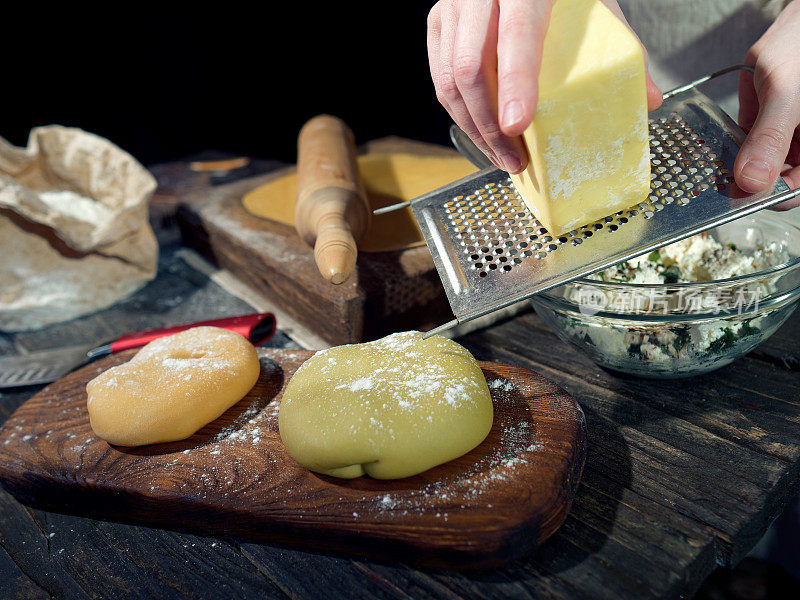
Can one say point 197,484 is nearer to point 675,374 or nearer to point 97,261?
point 675,374

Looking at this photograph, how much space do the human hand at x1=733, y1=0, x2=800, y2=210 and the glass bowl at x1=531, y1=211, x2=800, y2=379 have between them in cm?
13

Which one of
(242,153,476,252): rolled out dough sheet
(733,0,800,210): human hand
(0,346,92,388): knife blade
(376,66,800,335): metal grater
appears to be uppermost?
(733,0,800,210): human hand

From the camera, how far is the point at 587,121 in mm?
758

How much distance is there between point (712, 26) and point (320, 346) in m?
1.26

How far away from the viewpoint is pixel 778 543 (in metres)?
1.32

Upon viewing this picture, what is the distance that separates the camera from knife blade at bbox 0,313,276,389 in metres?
1.19

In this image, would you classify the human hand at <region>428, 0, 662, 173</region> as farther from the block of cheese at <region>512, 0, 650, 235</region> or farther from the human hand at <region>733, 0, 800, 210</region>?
the human hand at <region>733, 0, 800, 210</region>

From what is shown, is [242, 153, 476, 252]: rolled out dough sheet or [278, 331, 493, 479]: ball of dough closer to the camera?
[278, 331, 493, 479]: ball of dough

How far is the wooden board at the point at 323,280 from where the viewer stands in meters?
1.23

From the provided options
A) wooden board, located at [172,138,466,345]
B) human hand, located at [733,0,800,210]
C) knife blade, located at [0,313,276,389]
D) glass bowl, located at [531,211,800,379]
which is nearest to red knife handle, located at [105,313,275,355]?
knife blade, located at [0,313,276,389]

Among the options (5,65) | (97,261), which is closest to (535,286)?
(97,261)

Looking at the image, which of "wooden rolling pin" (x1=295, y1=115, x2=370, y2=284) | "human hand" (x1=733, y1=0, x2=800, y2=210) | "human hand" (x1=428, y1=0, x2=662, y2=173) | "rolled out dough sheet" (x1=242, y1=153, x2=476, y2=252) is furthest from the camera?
"rolled out dough sheet" (x1=242, y1=153, x2=476, y2=252)

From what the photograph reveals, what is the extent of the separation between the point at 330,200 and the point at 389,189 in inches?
17.3

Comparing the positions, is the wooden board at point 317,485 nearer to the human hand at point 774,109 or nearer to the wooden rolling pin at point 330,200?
the wooden rolling pin at point 330,200
